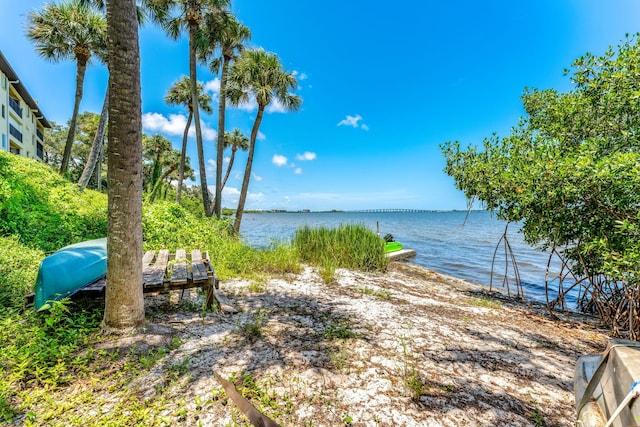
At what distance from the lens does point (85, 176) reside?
13289mm

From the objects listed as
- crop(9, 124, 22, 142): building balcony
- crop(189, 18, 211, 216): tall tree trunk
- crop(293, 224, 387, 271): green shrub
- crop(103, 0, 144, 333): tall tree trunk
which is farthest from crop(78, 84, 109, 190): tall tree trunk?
crop(9, 124, 22, 142): building balcony

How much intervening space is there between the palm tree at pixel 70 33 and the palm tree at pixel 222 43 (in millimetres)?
5698

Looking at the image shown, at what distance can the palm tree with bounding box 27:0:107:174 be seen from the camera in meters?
13.4

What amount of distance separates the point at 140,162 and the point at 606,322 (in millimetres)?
8754

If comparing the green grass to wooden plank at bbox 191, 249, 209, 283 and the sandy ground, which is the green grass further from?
wooden plank at bbox 191, 249, 209, 283

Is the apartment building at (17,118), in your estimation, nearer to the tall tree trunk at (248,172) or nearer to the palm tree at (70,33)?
the palm tree at (70,33)

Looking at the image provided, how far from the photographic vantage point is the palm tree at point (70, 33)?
13.4 m

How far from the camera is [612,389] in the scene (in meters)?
1.71

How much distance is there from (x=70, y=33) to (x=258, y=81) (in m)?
10.4

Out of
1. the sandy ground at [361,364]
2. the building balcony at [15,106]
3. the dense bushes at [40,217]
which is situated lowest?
the sandy ground at [361,364]

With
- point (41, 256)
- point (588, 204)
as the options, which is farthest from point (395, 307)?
point (41, 256)

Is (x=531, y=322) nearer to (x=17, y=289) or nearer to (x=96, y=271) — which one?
(x=96, y=271)

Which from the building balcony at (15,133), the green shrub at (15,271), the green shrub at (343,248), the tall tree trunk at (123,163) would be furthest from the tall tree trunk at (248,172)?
the building balcony at (15,133)

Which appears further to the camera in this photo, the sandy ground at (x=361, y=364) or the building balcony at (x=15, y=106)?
the building balcony at (x=15, y=106)
